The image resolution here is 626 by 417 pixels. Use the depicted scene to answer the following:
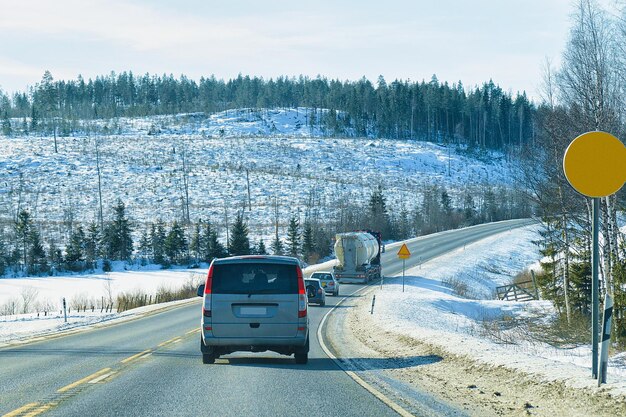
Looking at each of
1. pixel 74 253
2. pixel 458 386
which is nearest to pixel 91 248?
pixel 74 253

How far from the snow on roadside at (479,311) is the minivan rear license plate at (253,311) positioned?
4058 mm

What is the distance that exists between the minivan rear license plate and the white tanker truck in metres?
36.3

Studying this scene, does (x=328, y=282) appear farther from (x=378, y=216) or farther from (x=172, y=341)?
(x=378, y=216)

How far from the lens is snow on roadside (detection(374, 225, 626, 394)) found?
11703 mm

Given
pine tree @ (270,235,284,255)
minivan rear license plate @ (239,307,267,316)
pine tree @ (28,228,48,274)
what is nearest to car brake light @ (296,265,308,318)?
minivan rear license plate @ (239,307,267,316)

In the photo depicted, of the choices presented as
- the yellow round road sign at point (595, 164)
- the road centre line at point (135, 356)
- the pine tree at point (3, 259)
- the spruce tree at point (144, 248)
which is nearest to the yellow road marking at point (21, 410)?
the road centre line at point (135, 356)

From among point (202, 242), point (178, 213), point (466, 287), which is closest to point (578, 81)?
point (466, 287)

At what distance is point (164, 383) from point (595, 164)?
710 cm

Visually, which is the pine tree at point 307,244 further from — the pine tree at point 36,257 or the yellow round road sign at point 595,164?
the yellow round road sign at point 595,164

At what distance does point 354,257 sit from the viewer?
164ft

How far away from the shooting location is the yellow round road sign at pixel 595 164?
29.8 ft

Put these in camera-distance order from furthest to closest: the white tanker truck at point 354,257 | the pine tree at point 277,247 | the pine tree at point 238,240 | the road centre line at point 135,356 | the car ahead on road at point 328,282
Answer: the pine tree at point 277,247 → the pine tree at point 238,240 → the white tanker truck at point 354,257 → the car ahead on road at point 328,282 → the road centre line at point 135,356

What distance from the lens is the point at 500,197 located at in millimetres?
122438

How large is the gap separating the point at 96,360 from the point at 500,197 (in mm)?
114845
